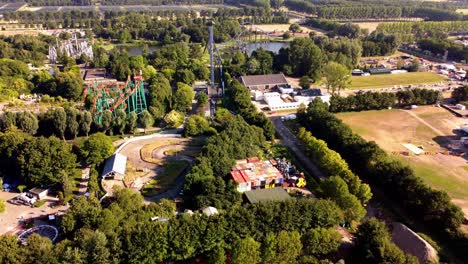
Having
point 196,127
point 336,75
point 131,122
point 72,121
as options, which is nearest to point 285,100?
point 336,75

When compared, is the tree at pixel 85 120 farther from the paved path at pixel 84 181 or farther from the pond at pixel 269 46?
the pond at pixel 269 46

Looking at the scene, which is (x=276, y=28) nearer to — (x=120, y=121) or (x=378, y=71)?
(x=378, y=71)

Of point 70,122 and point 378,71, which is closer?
point 70,122

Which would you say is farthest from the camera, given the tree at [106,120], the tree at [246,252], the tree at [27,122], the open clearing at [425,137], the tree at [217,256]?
the tree at [106,120]

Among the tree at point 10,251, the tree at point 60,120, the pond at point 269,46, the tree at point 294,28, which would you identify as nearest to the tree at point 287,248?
the tree at point 10,251

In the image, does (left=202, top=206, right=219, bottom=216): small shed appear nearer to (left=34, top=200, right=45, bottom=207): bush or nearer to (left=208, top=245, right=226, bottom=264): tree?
(left=208, top=245, right=226, bottom=264): tree

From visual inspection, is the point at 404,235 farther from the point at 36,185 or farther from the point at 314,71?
the point at 314,71
